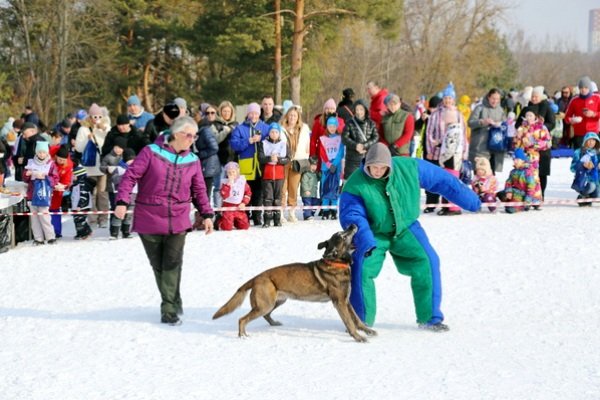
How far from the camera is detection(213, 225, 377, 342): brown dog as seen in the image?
19.6ft

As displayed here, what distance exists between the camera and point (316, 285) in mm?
6082

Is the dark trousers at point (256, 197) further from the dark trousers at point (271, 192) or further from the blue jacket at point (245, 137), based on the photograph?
the blue jacket at point (245, 137)

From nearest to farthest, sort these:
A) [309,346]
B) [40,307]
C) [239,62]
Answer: [309,346], [40,307], [239,62]

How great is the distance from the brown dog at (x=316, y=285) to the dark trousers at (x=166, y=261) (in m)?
0.62

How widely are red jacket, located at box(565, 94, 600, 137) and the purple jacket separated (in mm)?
10489

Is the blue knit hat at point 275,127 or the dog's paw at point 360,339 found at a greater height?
the blue knit hat at point 275,127

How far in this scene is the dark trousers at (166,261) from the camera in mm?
6637

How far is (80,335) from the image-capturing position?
6363 mm

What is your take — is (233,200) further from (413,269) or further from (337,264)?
(337,264)

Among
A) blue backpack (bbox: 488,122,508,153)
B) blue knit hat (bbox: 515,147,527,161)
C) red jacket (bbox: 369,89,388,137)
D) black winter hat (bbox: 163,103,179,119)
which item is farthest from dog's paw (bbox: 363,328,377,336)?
blue backpack (bbox: 488,122,508,153)

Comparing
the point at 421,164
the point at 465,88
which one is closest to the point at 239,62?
the point at 465,88

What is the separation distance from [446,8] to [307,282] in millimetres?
45812

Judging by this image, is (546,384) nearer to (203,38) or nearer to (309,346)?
(309,346)

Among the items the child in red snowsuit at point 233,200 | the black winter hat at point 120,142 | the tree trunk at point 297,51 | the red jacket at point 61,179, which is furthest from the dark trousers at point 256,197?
the tree trunk at point 297,51
